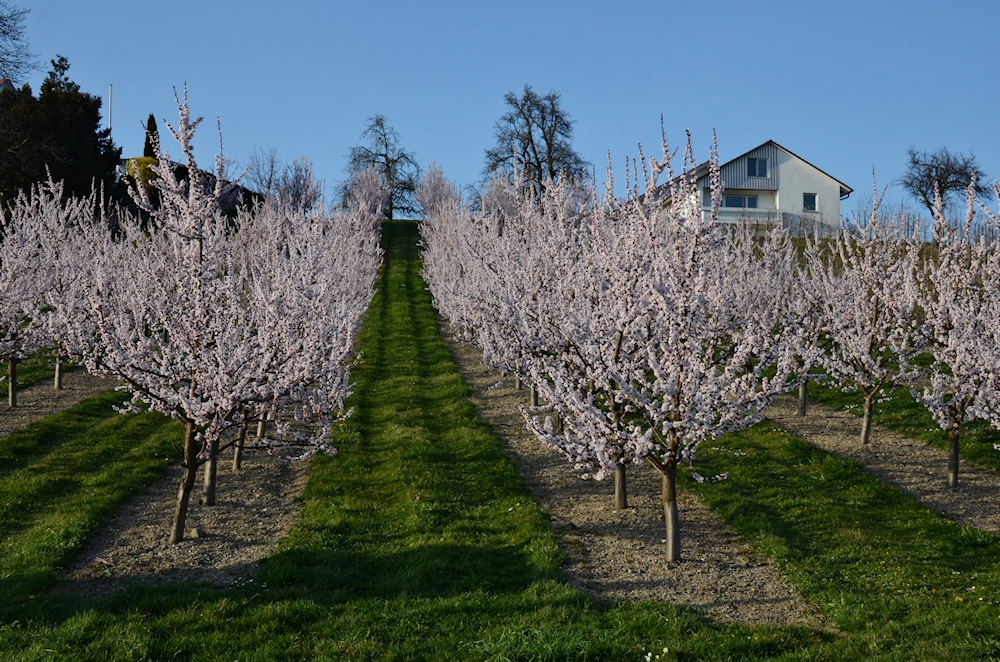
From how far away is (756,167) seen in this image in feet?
175

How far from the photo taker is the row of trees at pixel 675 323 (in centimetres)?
751

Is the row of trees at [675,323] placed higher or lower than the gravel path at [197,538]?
higher

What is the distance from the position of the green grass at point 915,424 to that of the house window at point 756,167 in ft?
128

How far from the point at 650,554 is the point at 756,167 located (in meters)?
50.1

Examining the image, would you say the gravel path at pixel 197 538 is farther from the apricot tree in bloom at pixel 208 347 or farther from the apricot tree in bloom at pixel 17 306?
the apricot tree in bloom at pixel 17 306

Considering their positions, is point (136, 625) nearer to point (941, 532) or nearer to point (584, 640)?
point (584, 640)


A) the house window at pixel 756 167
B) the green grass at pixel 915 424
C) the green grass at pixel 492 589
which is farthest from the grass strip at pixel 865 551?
the house window at pixel 756 167

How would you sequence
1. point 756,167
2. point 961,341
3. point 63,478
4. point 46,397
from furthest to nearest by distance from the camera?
point 756,167 < point 46,397 < point 63,478 < point 961,341

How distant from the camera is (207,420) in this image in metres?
8.31

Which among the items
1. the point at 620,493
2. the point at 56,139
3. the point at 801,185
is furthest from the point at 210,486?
the point at 801,185

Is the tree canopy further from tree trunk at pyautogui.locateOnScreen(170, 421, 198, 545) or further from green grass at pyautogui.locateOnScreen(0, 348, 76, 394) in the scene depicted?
tree trunk at pyautogui.locateOnScreen(170, 421, 198, 545)

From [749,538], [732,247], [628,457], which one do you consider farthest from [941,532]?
[732,247]

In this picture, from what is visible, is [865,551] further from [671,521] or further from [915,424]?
[915,424]

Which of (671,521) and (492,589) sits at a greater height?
(671,521)
